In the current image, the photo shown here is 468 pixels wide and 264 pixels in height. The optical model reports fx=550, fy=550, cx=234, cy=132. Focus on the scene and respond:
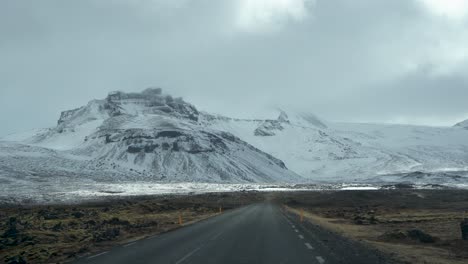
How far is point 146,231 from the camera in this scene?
39406mm

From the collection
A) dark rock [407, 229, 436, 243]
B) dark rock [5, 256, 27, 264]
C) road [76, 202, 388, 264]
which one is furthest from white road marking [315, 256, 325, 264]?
dark rock [5, 256, 27, 264]

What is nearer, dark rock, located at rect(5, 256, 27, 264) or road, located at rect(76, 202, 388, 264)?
road, located at rect(76, 202, 388, 264)

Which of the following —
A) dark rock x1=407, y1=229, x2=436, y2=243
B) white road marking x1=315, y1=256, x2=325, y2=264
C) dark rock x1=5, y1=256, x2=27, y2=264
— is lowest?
dark rock x1=5, y1=256, x2=27, y2=264

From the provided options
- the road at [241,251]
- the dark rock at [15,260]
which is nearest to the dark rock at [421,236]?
the road at [241,251]

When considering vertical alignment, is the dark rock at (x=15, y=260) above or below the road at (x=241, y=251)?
below

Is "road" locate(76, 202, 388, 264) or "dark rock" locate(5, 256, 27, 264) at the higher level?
"road" locate(76, 202, 388, 264)

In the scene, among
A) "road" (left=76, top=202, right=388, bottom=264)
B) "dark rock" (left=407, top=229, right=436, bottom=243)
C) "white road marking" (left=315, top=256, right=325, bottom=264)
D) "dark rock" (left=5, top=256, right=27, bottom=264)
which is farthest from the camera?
"dark rock" (left=407, top=229, right=436, bottom=243)

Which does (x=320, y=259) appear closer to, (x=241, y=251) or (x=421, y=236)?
(x=241, y=251)

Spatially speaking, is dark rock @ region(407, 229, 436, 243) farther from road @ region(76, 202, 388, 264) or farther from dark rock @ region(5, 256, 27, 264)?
dark rock @ region(5, 256, 27, 264)

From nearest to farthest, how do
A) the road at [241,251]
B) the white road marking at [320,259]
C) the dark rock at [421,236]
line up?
the white road marking at [320,259], the road at [241,251], the dark rock at [421,236]

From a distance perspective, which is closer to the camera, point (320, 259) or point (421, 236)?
point (320, 259)

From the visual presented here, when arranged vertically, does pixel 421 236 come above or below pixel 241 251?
above

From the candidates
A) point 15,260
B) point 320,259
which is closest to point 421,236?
point 320,259

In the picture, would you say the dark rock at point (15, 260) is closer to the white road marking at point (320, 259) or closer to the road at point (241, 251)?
the road at point (241, 251)
